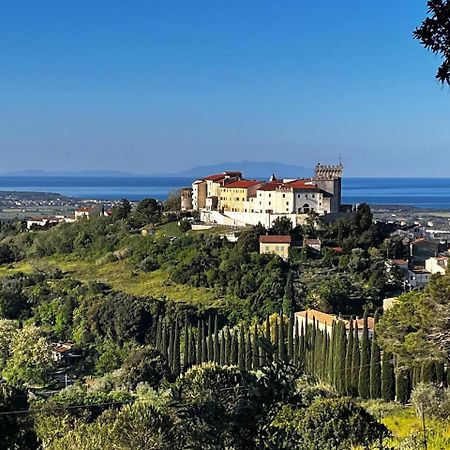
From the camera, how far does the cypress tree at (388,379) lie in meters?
22.0

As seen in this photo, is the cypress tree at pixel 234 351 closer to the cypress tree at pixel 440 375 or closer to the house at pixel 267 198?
the cypress tree at pixel 440 375

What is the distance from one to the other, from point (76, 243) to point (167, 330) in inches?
820

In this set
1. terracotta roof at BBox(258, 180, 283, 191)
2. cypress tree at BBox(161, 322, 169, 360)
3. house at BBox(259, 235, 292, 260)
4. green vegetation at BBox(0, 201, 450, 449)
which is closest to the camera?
green vegetation at BBox(0, 201, 450, 449)

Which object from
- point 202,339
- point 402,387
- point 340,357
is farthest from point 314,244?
point 402,387

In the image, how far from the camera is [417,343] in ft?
53.5

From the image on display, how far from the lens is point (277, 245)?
41.0 meters

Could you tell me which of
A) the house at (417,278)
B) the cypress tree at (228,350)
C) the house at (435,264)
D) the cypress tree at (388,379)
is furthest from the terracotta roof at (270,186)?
the cypress tree at (388,379)

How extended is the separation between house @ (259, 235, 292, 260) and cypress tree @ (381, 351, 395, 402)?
1863 centimetres

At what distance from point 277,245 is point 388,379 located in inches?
756

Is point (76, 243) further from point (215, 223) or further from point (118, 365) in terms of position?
point (118, 365)

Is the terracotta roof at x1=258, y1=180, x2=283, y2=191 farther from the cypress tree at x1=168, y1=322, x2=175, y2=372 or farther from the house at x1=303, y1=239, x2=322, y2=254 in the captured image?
the cypress tree at x1=168, y1=322, x2=175, y2=372

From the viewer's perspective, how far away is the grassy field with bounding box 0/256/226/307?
39062 millimetres

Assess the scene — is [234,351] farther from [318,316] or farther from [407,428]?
[407,428]

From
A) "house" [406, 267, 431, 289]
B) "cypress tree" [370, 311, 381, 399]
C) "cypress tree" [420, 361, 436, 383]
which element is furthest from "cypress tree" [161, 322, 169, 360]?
"cypress tree" [420, 361, 436, 383]
